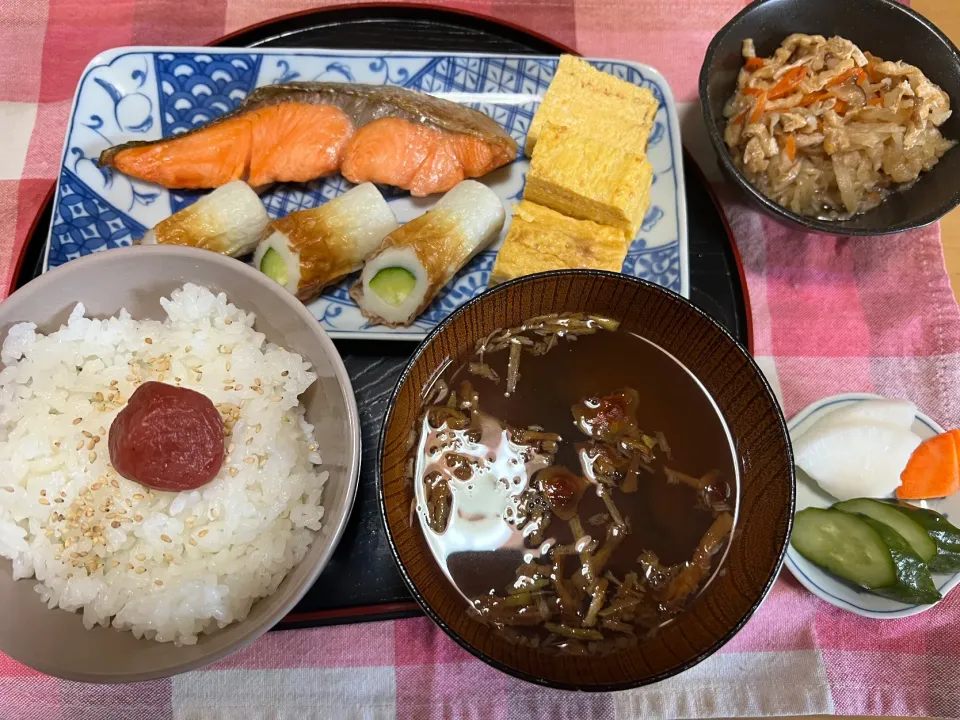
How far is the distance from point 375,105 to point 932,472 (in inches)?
86.8

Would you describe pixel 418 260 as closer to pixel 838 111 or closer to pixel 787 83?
pixel 787 83

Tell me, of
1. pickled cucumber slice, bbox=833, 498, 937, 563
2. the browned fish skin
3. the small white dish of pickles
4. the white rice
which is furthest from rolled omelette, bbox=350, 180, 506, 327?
pickled cucumber slice, bbox=833, 498, 937, 563

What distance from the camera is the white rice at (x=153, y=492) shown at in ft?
5.37

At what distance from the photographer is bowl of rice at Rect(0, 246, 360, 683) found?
62.9 inches

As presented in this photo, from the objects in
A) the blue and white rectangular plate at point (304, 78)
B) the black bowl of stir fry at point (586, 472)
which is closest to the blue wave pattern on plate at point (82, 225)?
the blue and white rectangular plate at point (304, 78)

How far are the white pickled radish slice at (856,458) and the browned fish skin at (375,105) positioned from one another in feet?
4.58

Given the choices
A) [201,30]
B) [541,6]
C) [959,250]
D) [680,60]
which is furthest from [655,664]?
[201,30]

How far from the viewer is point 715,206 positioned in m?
2.29

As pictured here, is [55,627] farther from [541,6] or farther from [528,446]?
[541,6]

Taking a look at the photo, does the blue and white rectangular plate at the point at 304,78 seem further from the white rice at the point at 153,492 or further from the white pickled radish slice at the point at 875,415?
the white pickled radish slice at the point at 875,415

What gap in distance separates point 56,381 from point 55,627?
0.64 m

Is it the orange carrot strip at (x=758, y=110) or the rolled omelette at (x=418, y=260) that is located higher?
the orange carrot strip at (x=758, y=110)

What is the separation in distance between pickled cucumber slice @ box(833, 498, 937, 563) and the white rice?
1.63 metres

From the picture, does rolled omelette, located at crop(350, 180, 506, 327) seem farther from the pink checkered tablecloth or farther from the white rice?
the pink checkered tablecloth
